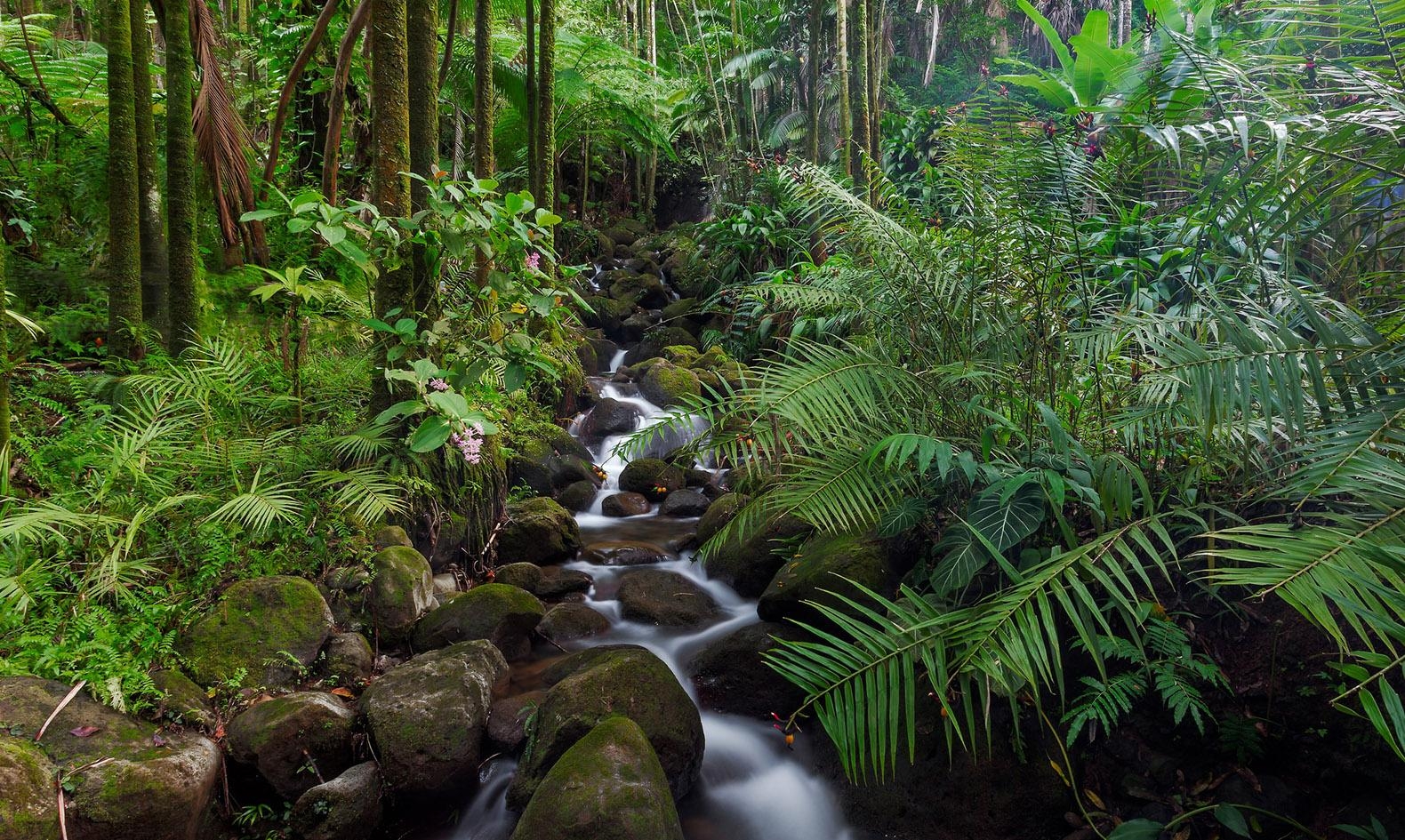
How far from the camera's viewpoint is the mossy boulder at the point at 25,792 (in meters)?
2.17

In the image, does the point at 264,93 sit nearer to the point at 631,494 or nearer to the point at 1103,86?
the point at 631,494

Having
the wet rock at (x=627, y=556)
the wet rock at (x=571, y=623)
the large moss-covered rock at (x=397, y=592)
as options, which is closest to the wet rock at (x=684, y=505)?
the wet rock at (x=627, y=556)

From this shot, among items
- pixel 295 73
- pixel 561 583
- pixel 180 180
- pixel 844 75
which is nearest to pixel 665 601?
pixel 561 583

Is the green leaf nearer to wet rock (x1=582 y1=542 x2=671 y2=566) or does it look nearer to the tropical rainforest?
the tropical rainforest

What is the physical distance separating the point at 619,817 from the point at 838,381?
1782 millimetres

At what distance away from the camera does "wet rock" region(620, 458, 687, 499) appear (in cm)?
676

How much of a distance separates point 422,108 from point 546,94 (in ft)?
8.21

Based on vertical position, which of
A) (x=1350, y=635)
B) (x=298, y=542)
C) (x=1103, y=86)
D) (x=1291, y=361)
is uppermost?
(x=1103, y=86)

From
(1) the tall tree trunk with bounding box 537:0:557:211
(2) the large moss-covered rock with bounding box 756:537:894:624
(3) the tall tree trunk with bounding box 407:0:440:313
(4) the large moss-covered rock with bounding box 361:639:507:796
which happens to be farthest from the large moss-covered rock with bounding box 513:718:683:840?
(1) the tall tree trunk with bounding box 537:0:557:211

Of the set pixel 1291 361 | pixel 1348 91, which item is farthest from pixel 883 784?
pixel 1348 91

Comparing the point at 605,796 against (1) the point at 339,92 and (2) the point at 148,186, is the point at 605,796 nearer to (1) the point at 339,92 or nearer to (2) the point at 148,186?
(2) the point at 148,186

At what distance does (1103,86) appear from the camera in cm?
380

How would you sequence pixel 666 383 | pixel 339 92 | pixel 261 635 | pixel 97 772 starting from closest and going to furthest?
pixel 97 772 → pixel 261 635 → pixel 339 92 → pixel 666 383

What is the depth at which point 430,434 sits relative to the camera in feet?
12.1
